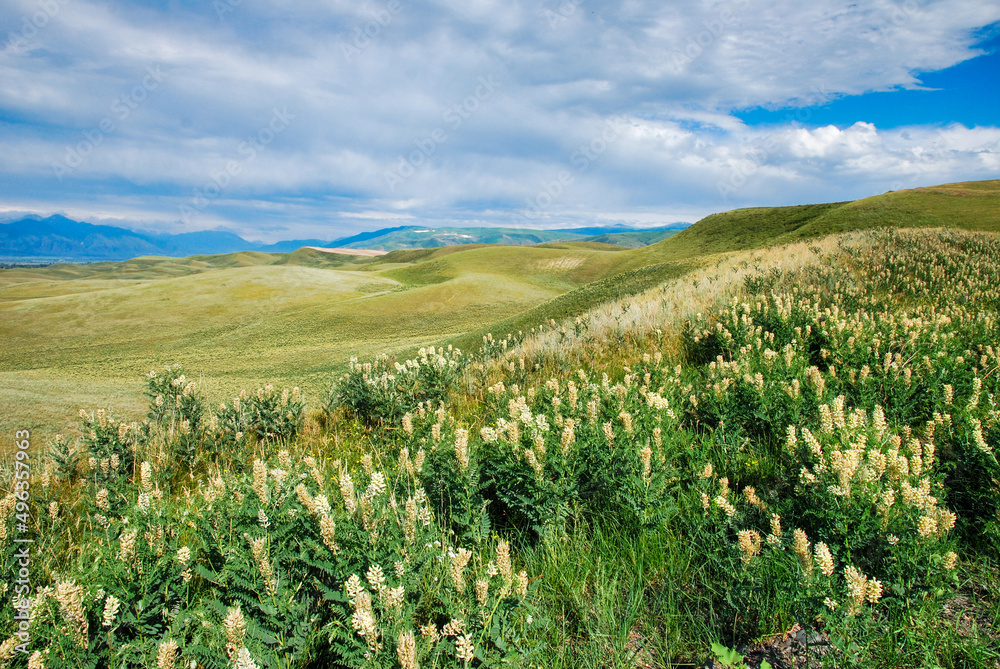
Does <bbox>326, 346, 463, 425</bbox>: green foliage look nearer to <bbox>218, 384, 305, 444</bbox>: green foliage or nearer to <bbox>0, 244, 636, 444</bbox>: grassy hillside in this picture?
<bbox>218, 384, 305, 444</bbox>: green foliage

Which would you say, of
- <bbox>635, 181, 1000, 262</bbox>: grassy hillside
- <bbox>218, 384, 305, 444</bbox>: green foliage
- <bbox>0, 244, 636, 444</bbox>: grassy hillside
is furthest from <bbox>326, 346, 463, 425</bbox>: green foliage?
<bbox>635, 181, 1000, 262</bbox>: grassy hillside

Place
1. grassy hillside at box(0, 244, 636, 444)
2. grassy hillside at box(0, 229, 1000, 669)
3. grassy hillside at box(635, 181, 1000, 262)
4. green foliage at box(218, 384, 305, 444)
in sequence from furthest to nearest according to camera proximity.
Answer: grassy hillside at box(635, 181, 1000, 262)
grassy hillside at box(0, 244, 636, 444)
green foliage at box(218, 384, 305, 444)
grassy hillside at box(0, 229, 1000, 669)

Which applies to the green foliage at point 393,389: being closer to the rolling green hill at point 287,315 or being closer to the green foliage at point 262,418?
the green foliage at point 262,418

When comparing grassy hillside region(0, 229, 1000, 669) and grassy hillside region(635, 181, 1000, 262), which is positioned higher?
grassy hillside region(635, 181, 1000, 262)

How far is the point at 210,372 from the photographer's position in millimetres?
20578

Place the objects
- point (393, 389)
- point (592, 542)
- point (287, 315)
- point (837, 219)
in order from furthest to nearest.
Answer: point (837, 219)
point (287, 315)
point (393, 389)
point (592, 542)

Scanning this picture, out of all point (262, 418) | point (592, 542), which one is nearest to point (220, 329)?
point (262, 418)

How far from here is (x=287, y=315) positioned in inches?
1453

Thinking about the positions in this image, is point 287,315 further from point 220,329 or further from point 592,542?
point 592,542

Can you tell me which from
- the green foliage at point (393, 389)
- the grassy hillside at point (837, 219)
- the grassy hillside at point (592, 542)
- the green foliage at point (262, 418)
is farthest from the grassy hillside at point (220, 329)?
the grassy hillside at point (837, 219)

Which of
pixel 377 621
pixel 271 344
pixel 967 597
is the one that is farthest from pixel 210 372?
pixel 967 597

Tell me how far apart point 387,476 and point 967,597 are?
3.19m

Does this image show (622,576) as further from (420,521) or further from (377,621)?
(377,621)

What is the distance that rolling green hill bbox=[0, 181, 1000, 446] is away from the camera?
703 inches
